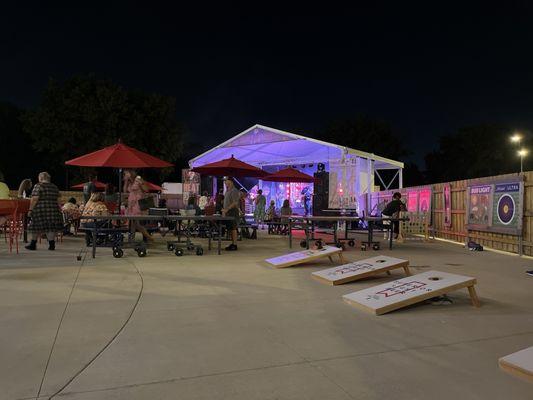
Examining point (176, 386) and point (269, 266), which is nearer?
point (176, 386)

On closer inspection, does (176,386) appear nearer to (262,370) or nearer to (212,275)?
(262,370)

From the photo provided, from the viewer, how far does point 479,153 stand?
146 feet

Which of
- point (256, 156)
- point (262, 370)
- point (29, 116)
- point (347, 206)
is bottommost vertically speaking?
point (262, 370)

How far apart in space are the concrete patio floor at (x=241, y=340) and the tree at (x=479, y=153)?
42294 mm

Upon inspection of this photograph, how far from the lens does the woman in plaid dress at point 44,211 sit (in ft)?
29.0

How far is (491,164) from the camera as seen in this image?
43719 mm

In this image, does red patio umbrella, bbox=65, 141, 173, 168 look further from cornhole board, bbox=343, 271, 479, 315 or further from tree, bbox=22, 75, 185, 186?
tree, bbox=22, 75, 185, 186

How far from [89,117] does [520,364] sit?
25139mm

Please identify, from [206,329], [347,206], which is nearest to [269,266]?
[206,329]

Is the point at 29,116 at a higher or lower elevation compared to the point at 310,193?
higher

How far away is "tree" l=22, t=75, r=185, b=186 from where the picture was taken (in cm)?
2464

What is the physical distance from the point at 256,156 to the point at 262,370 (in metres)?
19.8

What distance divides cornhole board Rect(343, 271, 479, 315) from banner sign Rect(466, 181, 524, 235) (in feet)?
18.4

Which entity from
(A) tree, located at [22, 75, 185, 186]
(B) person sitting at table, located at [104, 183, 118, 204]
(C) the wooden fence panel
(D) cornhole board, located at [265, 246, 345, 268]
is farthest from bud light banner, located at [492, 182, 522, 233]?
(A) tree, located at [22, 75, 185, 186]
